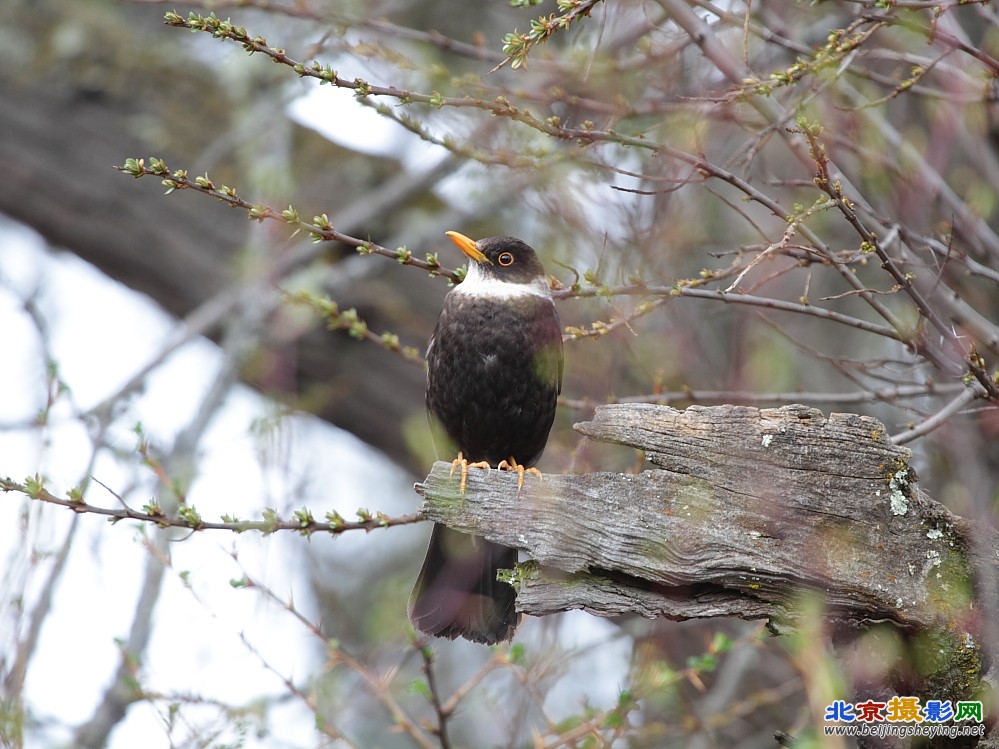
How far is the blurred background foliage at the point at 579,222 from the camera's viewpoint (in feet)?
11.1

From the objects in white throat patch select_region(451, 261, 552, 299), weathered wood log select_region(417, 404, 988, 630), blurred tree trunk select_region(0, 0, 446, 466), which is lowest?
weathered wood log select_region(417, 404, 988, 630)

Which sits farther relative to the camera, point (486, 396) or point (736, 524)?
point (486, 396)

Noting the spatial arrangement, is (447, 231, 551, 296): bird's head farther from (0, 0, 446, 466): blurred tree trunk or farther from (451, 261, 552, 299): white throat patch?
(0, 0, 446, 466): blurred tree trunk

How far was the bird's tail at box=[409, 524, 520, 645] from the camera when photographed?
3945mm

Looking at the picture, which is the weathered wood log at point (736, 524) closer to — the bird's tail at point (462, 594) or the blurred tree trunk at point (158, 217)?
the bird's tail at point (462, 594)

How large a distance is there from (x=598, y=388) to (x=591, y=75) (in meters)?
1.35

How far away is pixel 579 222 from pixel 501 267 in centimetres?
92

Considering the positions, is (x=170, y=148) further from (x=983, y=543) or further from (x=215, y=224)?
(x=983, y=543)

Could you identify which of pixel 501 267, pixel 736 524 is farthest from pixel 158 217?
pixel 736 524

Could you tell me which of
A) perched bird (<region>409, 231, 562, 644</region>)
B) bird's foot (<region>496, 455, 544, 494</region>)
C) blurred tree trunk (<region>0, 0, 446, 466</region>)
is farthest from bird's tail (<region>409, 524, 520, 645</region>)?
blurred tree trunk (<region>0, 0, 446, 466</region>)

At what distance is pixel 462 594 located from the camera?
4004 mm

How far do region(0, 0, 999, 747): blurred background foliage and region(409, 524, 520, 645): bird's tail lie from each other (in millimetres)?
130

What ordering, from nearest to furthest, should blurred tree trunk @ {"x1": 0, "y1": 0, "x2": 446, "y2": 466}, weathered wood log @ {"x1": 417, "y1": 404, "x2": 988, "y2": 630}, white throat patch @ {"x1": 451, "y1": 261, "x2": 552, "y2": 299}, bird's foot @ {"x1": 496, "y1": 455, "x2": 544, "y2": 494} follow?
weathered wood log @ {"x1": 417, "y1": 404, "x2": 988, "y2": 630}, bird's foot @ {"x1": 496, "y1": 455, "x2": 544, "y2": 494}, white throat patch @ {"x1": 451, "y1": 261, "x2": 552, "y2": 299}, blurred tree trunk @ {"x1": 0, "y1": 0, "x2": 446, "y2": 466}

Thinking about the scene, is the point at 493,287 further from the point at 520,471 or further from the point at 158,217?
the point at 158,217
